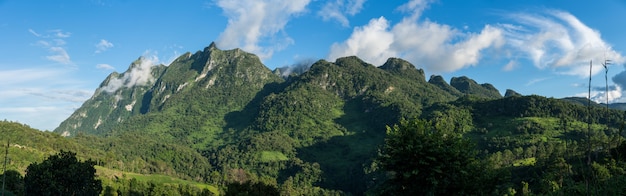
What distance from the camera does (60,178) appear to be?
241ft

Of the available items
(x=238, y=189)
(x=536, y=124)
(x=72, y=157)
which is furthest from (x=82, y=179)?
(x=536, y=124)

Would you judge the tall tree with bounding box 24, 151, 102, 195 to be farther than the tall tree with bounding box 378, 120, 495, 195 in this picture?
Yes

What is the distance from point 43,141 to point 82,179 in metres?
128

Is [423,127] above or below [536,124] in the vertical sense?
below

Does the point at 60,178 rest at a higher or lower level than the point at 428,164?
lower

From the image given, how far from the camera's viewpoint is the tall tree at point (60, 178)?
70.2 m

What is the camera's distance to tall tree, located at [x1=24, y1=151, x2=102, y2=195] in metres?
70.2

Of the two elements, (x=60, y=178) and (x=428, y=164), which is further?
(x=60, y=178)

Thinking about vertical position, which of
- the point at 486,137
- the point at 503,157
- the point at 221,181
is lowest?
the point at 221,181

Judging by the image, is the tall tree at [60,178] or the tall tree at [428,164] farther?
the tall tree at [60,178]

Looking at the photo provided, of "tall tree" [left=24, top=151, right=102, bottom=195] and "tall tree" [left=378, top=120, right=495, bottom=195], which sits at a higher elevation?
"tall tree" [left=378, top=120, right=495, bottom=195]

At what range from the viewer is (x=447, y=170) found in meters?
24.1

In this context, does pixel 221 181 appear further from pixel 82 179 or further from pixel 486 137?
pixel 486 137

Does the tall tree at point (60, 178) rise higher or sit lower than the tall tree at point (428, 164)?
lower
